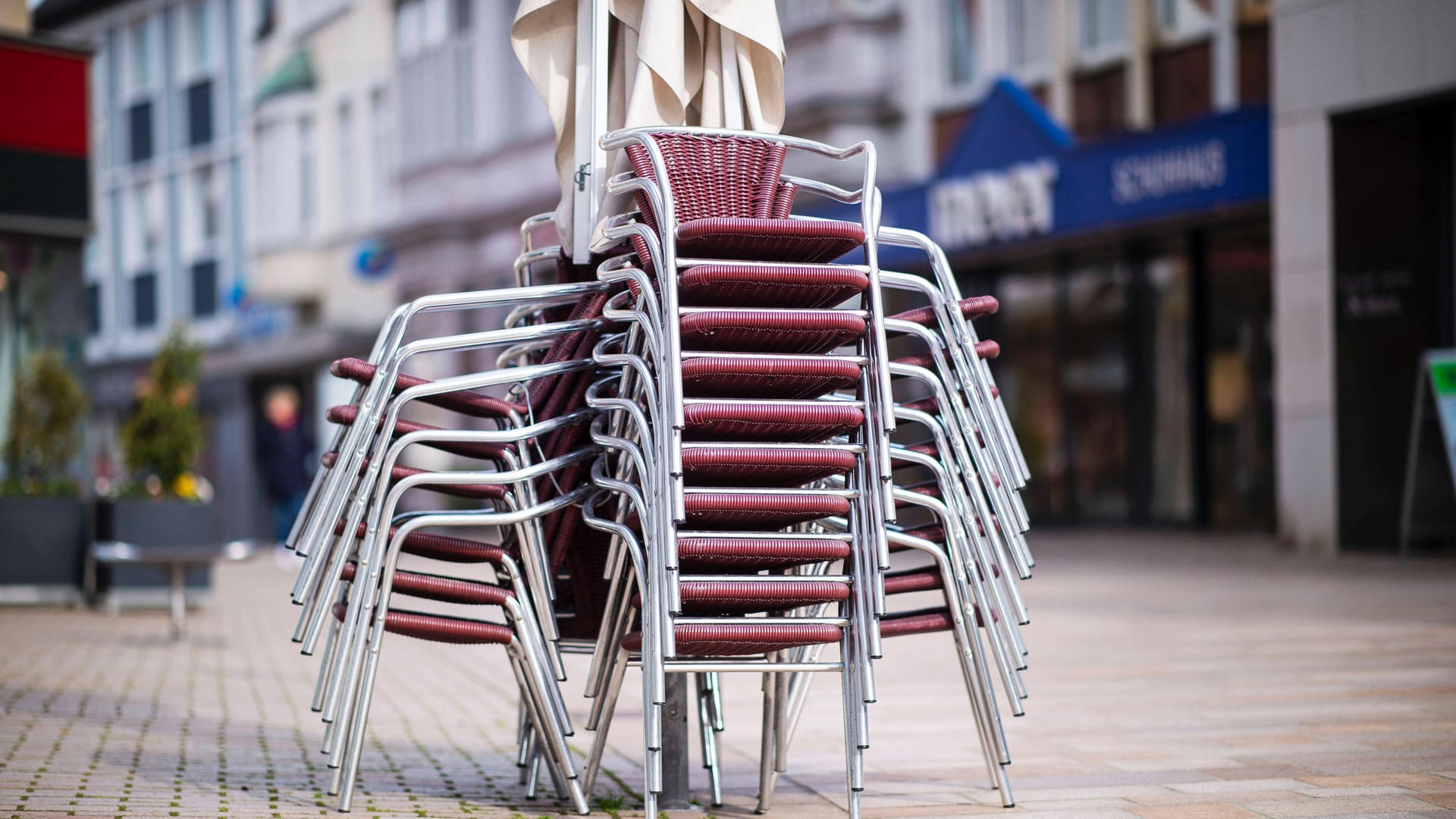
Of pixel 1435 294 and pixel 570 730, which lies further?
pixel 1435 294

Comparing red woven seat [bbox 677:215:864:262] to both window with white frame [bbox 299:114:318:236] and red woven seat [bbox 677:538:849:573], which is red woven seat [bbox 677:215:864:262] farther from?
window with white frame [bbox 299:114:318:236]

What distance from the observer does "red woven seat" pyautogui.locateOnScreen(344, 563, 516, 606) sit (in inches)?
178

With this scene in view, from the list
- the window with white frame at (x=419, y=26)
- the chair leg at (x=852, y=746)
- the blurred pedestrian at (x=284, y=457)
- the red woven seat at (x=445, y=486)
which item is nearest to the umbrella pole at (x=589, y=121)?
the red woven seat at (x=445, y=486)

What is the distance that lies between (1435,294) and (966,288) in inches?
320

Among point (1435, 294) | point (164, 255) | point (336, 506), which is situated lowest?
point (336, 506)

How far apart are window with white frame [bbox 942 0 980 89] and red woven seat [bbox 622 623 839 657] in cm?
1655

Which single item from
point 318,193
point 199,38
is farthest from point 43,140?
point 199,38

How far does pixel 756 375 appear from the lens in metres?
4.20

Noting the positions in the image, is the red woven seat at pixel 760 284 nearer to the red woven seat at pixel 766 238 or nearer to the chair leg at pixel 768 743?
the red woven seat at pixel 766 238

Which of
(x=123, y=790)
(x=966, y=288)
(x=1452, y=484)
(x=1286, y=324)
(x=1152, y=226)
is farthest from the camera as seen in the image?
(x=966, y=288)

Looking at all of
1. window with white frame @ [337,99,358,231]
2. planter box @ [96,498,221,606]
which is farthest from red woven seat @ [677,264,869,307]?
window with white frame @ [337,99,358,231]

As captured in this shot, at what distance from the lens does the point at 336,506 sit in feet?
14.7

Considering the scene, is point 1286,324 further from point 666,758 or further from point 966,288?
point 666,758

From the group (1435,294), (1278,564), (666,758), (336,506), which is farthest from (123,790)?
(1435,294)
